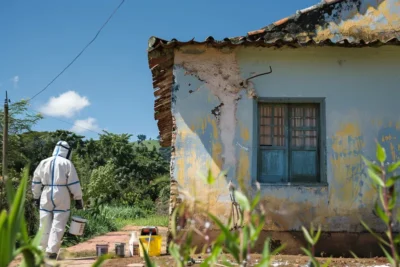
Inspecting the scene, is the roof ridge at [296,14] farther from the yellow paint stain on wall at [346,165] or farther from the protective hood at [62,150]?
the protective hood at [62,150]

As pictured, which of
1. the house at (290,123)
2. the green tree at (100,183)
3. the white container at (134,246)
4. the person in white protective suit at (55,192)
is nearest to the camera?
the person in white protective suit at (55,192)

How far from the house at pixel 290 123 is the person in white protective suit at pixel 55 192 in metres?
1.58

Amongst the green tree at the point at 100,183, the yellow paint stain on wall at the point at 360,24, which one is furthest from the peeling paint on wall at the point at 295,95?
the green tree at the point at 100,183

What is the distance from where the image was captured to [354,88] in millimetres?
8008

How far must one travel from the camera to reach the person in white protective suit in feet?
23.8

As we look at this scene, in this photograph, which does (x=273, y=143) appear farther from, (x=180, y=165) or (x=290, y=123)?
(x=180, y=165)

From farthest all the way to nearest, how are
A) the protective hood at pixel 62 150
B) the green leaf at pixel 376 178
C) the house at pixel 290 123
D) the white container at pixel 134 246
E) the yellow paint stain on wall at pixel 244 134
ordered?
the white container at pixel 134 246, the yellow paint stain on wall at pixel 244 134, the house at pixel 290 123, the protective hood at pixel 62 150, the green leaf at pixel 376 178

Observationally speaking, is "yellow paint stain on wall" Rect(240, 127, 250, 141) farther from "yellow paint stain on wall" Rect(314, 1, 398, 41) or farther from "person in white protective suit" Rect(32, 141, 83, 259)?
"person in white protective suit" Rect(32, 141, 83, 259)

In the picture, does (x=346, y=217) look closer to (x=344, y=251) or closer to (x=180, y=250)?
(x=344, y=251)

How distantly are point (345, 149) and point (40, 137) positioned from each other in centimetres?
3063

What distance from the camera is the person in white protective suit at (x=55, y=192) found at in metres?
7.26

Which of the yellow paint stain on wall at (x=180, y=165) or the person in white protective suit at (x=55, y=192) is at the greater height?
the yellow paint stain on wall at (x=180, y=165)

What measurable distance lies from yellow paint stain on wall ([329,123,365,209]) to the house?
0.02m

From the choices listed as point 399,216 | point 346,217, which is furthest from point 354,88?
point 399,216
